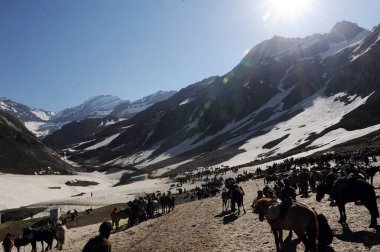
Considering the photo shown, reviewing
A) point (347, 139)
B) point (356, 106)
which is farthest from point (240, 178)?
point (356, 106)

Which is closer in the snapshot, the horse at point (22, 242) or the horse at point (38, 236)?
the horse at point (38, 236)

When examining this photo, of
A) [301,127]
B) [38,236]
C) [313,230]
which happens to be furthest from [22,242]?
[301,127]

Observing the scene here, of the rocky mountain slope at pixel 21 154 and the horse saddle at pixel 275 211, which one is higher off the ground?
the rocky mountain slope at pixel 21 154

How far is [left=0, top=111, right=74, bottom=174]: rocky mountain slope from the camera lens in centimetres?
15712

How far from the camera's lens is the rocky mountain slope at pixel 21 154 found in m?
157

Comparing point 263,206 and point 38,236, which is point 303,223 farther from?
point 38,236

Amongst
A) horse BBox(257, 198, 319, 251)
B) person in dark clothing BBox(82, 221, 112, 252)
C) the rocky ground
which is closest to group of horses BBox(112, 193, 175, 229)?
the rocky ground

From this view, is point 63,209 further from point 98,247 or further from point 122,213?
point 98,247

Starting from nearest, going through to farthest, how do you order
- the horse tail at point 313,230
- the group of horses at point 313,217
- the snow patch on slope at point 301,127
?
the horse tail at point 313,230, the group of horses at point 313,217, the snow patch on slope at point 301,127

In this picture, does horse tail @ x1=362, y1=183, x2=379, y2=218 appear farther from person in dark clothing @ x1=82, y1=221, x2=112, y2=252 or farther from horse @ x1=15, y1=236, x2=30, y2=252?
horse @ x1=15, y1=236, x2=30, y2=252

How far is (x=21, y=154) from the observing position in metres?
171

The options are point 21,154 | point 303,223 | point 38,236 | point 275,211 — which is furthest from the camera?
point 21,154

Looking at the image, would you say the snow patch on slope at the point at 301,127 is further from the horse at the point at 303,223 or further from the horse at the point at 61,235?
the horse at the point at 303,223

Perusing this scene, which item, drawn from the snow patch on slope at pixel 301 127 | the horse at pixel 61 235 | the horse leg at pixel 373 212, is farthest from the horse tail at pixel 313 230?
the snow patch on slope at pixel 301 127
